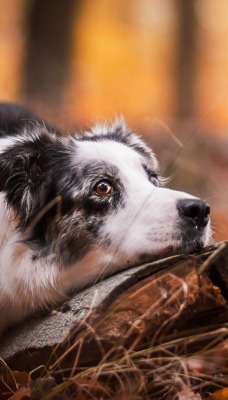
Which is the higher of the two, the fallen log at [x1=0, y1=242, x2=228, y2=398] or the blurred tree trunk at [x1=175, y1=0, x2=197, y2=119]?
the blurred tree trunk at [x1=175, y1=0, x2=197, y2=119]

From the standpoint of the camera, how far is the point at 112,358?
258cm

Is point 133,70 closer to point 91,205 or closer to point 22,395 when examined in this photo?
point 91,205

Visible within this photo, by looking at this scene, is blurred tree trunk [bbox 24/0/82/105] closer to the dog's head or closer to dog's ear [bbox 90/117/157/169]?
dog's ear [bbox 90/117/157/169]

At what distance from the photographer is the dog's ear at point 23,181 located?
3312mm

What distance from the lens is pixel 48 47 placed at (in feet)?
41.4

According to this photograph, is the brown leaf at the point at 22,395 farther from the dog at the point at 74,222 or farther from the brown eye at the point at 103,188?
the brown eye at the point at 103,188

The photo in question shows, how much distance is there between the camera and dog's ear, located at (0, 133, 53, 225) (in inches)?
130

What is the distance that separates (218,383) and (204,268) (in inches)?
18.4

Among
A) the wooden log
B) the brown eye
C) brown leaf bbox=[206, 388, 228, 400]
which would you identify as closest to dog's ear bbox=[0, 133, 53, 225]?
the brown eye

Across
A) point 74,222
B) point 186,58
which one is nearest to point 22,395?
point 74,222

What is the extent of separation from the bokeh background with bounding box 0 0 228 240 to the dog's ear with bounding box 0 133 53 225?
163 centimetres

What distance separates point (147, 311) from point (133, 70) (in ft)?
63.6

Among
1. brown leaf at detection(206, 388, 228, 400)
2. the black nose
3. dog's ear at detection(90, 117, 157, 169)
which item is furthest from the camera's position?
dog's ear at detection(90, 117, 157, 169)

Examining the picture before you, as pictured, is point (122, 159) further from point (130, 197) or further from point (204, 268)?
point (204, 268)
